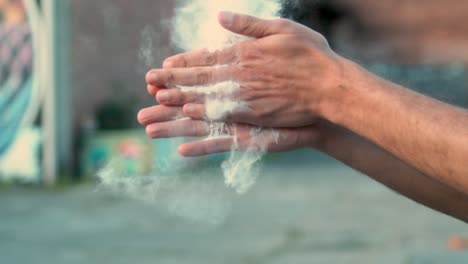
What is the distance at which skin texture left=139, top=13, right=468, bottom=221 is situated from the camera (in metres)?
1.42

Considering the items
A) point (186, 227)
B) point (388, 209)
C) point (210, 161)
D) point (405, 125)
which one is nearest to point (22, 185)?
point (186, 227)

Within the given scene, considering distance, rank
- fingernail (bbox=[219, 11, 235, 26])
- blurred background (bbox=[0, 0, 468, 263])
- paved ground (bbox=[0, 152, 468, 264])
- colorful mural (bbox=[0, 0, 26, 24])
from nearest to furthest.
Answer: fingernail (bbox=[219, 11, 235, 26]) < paved ground (bbox=[0, 152, 468, 264]) < blurred background (bbox=[0, 0, 468, 263]) < colorful mural (bbox=[0, 0, 26, 24])

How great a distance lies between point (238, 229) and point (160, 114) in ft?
18.2

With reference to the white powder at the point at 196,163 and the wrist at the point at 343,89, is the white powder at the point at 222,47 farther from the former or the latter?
the wrist at the point at 343,89

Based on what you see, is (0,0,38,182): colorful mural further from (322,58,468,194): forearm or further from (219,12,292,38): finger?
(322,58,468,194): forearm

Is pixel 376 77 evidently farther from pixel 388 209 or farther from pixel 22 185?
A: pixel 22 185

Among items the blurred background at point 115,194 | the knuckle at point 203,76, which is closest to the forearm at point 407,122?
the knuckle at point 203,76

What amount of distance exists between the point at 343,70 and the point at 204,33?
1.27 feet

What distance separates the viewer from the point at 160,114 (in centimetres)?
165

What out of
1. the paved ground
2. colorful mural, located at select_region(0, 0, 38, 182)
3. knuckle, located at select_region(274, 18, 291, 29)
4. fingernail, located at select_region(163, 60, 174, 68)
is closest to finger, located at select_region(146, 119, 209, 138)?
fingernail, located at select_region(163, 60, 174, 68)

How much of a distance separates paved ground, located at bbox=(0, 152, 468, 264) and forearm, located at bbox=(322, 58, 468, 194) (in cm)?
365

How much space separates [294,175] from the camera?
10078 mm

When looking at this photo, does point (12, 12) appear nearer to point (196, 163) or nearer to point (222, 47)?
point (196, 163)

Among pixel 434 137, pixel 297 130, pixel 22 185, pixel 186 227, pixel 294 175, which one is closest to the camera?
pixel 434 137
